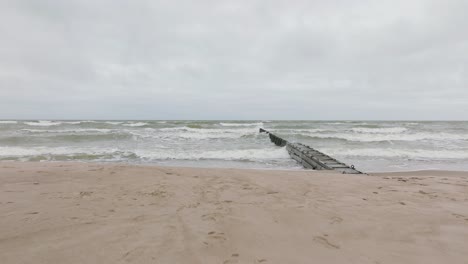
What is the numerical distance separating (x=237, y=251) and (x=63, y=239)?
6.23 feet

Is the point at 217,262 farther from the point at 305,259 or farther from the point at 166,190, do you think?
the point at 166,190

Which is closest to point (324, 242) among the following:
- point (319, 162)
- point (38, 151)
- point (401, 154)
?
point (319, 162)

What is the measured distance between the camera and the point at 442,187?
20.9 feet

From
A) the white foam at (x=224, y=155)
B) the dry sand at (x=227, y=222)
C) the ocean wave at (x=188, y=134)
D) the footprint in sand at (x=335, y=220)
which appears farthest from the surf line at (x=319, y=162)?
the ocean wave at (x=188, y=134)

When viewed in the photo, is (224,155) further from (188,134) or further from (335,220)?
(188,134)

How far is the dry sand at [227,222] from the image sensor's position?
2758 millimetres

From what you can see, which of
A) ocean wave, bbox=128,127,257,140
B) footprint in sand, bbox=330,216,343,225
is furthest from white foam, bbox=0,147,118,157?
footprint in sand, bbox=330,216,343,225

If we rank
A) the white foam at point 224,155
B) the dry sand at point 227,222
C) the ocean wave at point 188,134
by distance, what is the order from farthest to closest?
1. the ocean wave at point 188,134
2. the white foam at point 224,155
3. the dry sand at point 227,222

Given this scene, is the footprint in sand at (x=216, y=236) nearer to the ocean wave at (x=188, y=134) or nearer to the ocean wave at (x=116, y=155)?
the ocean wave at (x=116, y=155)

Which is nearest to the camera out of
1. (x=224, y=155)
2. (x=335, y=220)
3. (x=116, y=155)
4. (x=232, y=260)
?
(x=232, y=260)

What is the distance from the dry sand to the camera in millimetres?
2758

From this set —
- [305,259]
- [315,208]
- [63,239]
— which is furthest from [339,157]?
[63,239]

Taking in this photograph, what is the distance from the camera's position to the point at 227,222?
11.9 ft

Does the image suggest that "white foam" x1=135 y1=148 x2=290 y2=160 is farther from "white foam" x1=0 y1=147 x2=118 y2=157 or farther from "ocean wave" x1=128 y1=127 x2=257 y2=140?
"ocean wave" x1=128 y1=127 x2=257 y2=140
